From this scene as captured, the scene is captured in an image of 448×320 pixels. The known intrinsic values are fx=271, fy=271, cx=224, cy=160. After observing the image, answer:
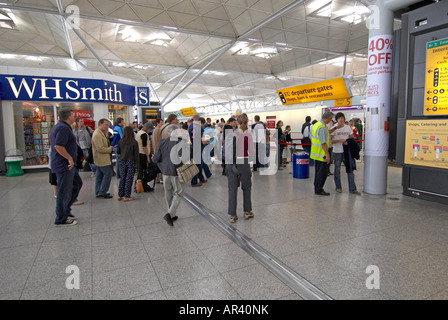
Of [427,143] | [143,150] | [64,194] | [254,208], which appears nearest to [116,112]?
[143,150]

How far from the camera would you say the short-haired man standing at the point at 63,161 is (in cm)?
396

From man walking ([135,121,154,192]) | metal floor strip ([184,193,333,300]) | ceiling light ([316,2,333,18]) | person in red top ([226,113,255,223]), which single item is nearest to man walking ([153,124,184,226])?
metal floor strip ([184,193,333,300])

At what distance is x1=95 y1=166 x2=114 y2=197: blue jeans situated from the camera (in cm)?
573

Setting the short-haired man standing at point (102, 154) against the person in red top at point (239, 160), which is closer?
the person in red top at point (239, 160)

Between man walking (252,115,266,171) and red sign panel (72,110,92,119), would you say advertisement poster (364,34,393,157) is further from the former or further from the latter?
red sign panel (72,110,92,119)

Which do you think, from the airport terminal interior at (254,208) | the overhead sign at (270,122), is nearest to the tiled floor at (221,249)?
the airport terminal interior at (254,208)

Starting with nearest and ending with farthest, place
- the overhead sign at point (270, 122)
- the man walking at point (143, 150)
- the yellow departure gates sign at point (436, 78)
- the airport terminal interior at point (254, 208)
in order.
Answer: the airport terminal interior at point (254, 208)
the yellow departure gates sign at point (436, 78)
the man walking at point (143, 150)
the overhead sign at point (270, 122)

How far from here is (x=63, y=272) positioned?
281cm

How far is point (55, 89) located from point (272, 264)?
33.7 feet

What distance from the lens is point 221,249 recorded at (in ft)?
10.8

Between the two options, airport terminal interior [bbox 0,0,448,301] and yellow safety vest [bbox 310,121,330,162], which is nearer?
airport terminal interior [bbox 0,0,448,301]

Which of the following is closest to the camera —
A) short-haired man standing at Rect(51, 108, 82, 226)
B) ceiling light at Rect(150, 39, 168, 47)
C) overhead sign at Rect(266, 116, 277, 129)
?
short-haired man standing at Rect(51, 108, 82, 226)

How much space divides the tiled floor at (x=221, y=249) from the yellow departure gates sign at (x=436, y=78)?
1782 mm

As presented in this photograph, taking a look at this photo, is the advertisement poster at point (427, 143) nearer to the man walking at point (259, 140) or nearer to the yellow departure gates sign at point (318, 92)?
the man walking at point (259, 140)
